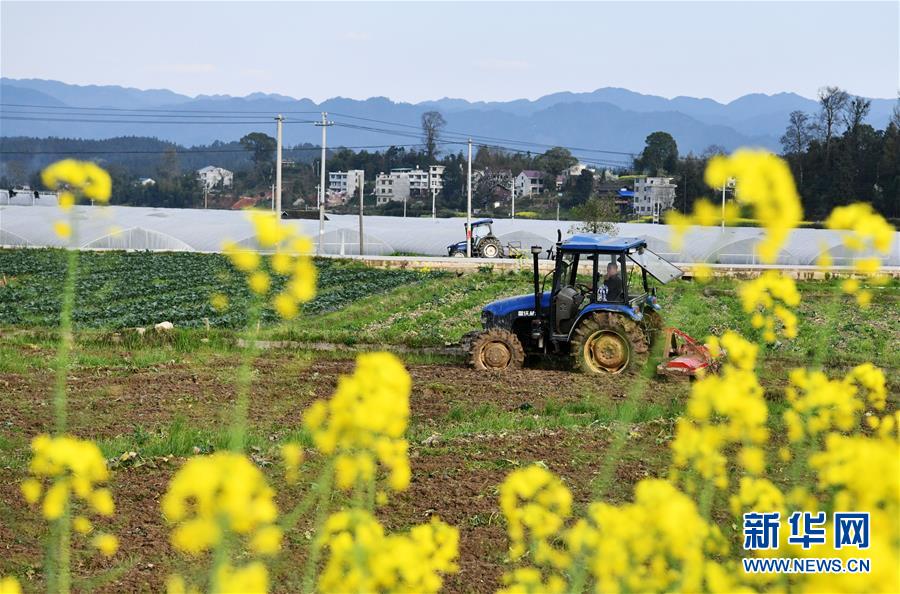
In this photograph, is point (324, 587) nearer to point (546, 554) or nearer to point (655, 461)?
point (546, 554)

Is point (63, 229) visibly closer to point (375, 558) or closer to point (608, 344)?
point (375, 558)

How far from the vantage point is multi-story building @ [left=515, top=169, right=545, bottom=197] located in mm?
102875

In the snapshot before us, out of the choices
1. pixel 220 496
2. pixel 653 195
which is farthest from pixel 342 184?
pixel 220 496

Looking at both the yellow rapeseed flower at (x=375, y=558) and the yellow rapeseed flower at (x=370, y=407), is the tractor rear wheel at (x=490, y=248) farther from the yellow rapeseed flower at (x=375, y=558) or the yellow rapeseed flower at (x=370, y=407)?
the yellow rapeseed flower at (x=370, y=407)

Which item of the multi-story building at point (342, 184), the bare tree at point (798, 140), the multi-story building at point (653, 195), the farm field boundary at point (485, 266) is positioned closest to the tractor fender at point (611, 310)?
the farm field boundary at point (485, 266)

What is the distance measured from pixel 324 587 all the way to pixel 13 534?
557 centimetres

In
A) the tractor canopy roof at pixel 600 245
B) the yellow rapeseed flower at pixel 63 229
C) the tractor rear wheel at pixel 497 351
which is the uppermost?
the yellow rapeseed flower at pixel 63 229

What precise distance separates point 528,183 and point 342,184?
153ft

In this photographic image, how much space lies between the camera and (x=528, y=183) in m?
104

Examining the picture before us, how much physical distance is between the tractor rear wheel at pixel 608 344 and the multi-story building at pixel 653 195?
5054 cm

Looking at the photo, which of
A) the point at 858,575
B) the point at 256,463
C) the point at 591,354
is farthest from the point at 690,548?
the point at 591,354

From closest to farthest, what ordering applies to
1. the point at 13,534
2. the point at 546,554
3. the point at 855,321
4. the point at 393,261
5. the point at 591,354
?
the point at 546,554
the point at 13,534
the point at 591,354
the point at 855,321
the point at 393,261

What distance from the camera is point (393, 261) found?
3900 centimetres

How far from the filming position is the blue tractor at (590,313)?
1481 centimetres
